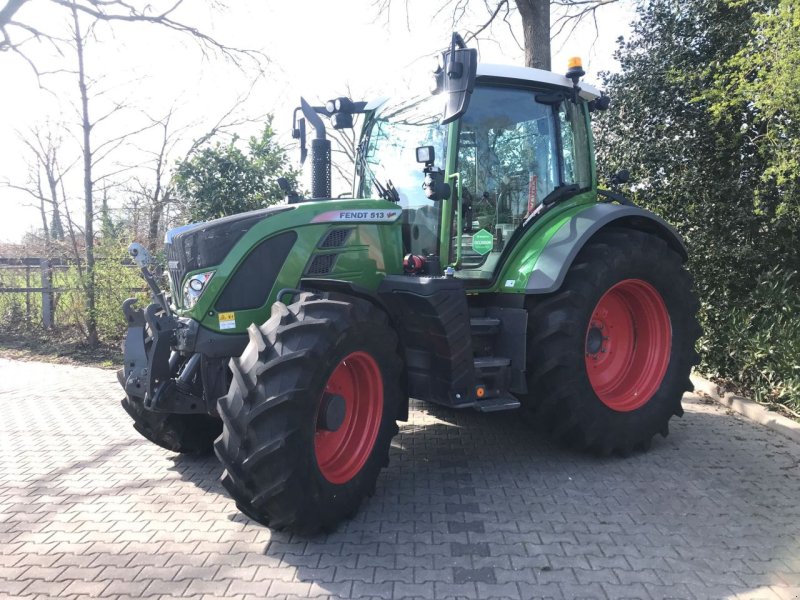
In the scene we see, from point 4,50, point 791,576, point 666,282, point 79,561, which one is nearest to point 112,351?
point 4,50

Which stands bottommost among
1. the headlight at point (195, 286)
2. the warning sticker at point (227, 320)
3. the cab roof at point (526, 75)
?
the warning sticker at point (227, 320)

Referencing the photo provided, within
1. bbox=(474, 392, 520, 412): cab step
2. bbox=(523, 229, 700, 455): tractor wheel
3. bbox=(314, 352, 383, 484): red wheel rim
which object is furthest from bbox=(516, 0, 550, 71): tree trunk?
bbox=(314, 352, 383, 484): red wheel rim

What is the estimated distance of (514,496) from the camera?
11.6ft

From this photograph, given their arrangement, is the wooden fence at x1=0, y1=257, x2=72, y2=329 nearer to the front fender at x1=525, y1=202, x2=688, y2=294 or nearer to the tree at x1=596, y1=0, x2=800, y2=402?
the front fender at x1=525, y1=202, x2=688, y2=294

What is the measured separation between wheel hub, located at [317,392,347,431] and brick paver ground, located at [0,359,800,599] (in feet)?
1.87

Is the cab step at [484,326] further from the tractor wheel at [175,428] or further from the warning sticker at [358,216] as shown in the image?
the tractor wheel at [175,428]

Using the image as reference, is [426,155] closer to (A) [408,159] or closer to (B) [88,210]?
(A) [408,159]

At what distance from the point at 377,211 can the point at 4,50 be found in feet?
32.1

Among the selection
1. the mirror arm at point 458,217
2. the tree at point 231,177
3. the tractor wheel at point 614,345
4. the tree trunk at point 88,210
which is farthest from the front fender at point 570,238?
the tree trunk at point 88,210

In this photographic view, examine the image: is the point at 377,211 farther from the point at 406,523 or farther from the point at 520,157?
the point at 406,523

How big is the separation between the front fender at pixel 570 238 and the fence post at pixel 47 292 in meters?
8.98

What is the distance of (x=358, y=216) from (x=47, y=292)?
8.33 metres

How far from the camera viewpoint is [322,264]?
3566 millimetres

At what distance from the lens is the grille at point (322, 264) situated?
352cm
